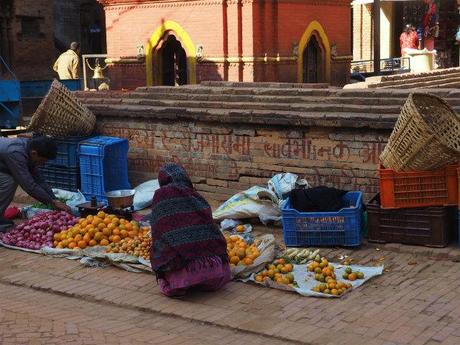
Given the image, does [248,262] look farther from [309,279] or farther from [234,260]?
[309,279]

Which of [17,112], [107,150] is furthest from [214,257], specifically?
[17,112]

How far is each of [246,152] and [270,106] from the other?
2.20ft

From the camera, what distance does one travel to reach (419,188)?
24.3 feet

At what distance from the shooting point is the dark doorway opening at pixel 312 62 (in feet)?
63.6

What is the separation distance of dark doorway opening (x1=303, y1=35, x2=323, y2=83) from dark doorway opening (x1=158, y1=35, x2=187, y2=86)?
126 inches

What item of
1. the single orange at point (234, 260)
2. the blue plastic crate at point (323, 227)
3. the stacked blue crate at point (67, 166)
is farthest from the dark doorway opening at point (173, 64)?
the single orange at point (234, 260)

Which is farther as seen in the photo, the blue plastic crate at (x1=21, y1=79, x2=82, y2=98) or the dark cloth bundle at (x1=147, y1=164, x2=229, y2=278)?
the blue plastic crate at (x1=21, y1=79, x2=82, y2=98)

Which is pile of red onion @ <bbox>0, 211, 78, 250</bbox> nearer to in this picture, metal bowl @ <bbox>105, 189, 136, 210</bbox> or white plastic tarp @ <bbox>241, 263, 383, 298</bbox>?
metal bowl @ <bbox>105, 189, 136, 210</bbox>

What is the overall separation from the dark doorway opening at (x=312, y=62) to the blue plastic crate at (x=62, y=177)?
975cm

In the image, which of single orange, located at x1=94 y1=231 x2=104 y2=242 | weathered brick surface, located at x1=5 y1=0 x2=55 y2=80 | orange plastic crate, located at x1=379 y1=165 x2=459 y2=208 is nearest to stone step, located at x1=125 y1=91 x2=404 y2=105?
orange plastic crate, located at x1=379 y1=165 x2=459 y2=208

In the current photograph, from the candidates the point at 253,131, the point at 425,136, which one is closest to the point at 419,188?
the point at 425,136

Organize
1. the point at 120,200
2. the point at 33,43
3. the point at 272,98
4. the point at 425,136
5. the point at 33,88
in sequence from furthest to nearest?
the point at 33,43, the point at 33,88, the point at 272,98, the point at 120,200, the point at 425,136

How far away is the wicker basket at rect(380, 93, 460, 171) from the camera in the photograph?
6980mm

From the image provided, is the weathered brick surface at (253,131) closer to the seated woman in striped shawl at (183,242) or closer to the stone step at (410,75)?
the seated woman in striped shawl at (183,242)
